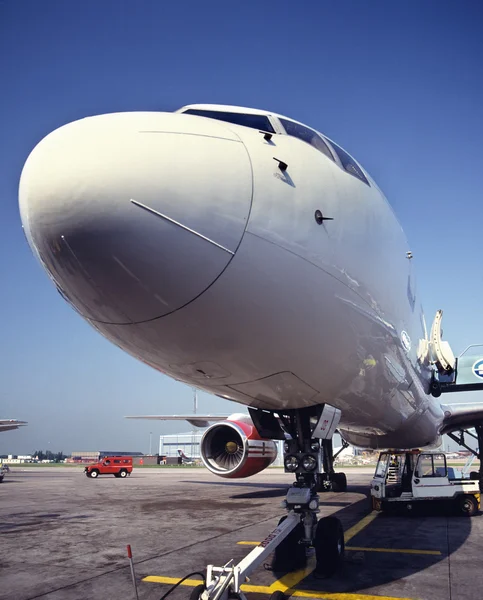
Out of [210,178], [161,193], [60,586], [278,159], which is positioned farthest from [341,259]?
[60,586]

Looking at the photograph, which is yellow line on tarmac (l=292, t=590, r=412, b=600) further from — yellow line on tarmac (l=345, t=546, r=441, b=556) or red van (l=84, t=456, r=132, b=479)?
red van (l=84, t=456, r=132, b=479)

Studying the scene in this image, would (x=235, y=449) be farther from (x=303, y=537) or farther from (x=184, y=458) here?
(x=184, y=458)

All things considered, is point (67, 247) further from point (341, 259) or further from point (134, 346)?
point (341, 259)

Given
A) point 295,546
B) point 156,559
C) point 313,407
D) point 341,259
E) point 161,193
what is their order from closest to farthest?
point 161,193, point 341,259, point 313,407, point 295,546, point 156,559

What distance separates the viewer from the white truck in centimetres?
1142

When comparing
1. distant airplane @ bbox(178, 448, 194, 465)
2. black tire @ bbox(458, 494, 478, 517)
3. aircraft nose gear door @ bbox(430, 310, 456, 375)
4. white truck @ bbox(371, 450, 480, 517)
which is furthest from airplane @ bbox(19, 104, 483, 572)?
distant airplane @ bbox(178, 448, 194, 465)

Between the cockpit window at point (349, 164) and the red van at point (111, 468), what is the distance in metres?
32.2

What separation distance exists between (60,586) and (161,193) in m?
5.00

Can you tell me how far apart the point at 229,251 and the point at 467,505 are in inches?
415

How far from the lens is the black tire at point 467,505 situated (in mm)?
11445

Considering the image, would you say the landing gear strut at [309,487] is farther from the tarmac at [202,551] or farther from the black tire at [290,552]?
the tarmac at [202,551]

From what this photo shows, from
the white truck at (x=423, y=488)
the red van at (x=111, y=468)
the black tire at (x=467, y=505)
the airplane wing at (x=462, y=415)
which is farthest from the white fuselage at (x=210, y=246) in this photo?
the red van at (x=111, y=468)

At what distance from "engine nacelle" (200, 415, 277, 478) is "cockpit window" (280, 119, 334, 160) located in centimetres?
613

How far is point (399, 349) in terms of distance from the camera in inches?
251
